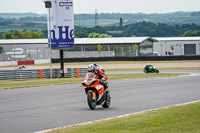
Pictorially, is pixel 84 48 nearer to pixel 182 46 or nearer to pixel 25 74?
pixel 182 46

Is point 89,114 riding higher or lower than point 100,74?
lower

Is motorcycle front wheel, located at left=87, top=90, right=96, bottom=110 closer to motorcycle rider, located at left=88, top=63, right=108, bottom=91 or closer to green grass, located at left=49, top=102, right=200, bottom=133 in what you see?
motorcycle rider, located at left=88, top=63, right=108, bottom=91

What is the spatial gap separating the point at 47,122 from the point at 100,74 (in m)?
3.40

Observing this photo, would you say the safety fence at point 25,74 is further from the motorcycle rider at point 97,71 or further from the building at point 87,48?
the building at point 87,48

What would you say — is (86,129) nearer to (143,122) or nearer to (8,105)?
(143,122)

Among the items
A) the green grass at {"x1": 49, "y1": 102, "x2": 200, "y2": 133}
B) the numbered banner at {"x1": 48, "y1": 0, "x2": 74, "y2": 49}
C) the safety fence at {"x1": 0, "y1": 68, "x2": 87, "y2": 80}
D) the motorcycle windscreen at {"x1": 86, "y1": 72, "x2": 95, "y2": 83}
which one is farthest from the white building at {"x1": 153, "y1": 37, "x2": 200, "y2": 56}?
the green grass at {"x1": 49, "y1": 102, "x2": 200, "y2": 133}

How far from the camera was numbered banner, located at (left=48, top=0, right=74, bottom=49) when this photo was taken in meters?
37.5

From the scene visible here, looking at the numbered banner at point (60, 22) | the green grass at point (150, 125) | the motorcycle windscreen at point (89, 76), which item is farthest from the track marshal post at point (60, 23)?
the green grass at point (150, 125)

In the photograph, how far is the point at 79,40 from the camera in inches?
3797

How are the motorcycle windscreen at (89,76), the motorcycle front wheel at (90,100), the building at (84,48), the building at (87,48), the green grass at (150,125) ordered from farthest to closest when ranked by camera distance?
the building at (87,48) → the building at (84,48) → the motorcycle windscreen at (89,76) → the motorcycle front wheel at (90,100) → the green grass at (150,125)

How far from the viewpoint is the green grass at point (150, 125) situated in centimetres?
904

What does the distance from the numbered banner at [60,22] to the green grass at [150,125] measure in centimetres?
2663

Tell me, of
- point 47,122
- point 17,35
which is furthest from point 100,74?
point 17,35

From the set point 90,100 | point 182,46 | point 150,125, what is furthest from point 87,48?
point 150,125
